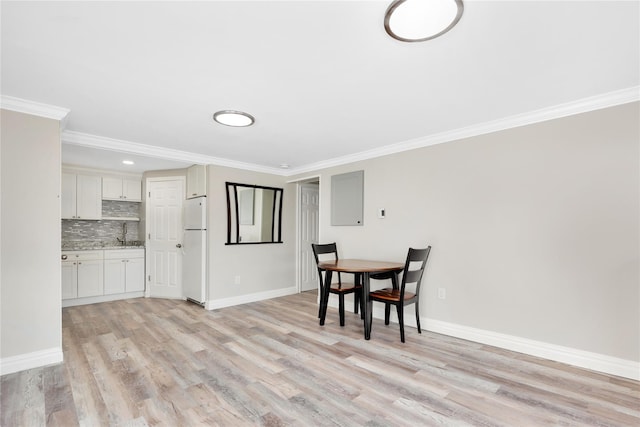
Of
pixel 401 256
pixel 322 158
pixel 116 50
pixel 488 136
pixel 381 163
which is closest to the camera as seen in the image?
pixel 116 50

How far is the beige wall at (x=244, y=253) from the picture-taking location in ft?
14.6

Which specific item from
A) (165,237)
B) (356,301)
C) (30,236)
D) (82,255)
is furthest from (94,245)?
(356,301)

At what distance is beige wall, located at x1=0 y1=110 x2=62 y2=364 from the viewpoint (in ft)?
8.00

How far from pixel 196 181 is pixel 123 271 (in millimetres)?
1933

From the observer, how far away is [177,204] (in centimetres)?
507

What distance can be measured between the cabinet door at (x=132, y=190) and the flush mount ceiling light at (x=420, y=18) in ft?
17.3

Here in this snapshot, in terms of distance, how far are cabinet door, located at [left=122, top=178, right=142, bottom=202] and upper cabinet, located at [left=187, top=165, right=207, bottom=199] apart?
1.18 meters

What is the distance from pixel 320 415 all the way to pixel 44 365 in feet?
7.93

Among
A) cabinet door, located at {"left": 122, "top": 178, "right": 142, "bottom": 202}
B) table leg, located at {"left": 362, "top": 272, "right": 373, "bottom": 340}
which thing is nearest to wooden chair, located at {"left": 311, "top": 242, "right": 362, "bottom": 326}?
table leg, located at {"left": 362, "top": 272, "right": 373, "bottom": 340}

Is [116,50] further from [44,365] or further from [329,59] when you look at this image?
[44,365]

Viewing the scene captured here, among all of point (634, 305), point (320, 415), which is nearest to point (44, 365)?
point (320, 415)

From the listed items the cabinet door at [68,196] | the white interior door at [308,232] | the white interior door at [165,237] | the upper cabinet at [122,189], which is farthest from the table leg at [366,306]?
the cabinet door at [68,196]

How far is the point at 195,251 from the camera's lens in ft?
15.0

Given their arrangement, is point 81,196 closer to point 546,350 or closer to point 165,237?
point 165,237
